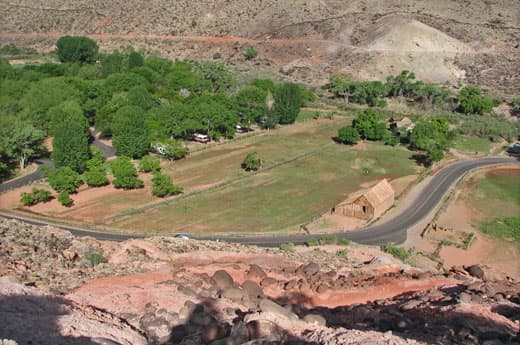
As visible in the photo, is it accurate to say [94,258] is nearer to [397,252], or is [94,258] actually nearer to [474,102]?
[397,252]

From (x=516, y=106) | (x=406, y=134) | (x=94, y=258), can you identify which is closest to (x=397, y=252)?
(x=94, y=258)

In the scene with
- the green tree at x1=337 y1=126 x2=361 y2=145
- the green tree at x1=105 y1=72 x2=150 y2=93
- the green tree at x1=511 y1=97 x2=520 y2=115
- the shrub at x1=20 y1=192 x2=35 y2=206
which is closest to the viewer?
the shrub at x1=20 y1=192 x2=35 y2=206

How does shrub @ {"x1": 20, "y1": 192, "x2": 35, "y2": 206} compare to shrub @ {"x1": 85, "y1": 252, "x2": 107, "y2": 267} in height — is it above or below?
below

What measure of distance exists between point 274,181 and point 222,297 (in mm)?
42276

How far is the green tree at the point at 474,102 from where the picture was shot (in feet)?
331

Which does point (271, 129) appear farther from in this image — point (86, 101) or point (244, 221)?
point (244, 221)

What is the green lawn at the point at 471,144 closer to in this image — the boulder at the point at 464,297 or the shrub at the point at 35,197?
the shrub at the point at 35,197

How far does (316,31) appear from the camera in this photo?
142m

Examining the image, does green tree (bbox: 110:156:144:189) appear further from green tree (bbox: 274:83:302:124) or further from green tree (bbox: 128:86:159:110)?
green tree (bbox: 274:83:302:124)

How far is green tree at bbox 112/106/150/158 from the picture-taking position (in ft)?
237

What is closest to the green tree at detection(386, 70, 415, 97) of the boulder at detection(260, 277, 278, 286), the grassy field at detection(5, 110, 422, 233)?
the grassy field at detection(5, 110, 422, 233)

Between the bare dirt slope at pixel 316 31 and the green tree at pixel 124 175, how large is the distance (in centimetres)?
7083

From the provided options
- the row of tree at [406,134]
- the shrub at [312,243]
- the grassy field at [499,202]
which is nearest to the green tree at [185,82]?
the row of tree at [406,134]

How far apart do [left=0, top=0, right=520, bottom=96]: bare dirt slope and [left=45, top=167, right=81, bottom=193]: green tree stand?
247ft
